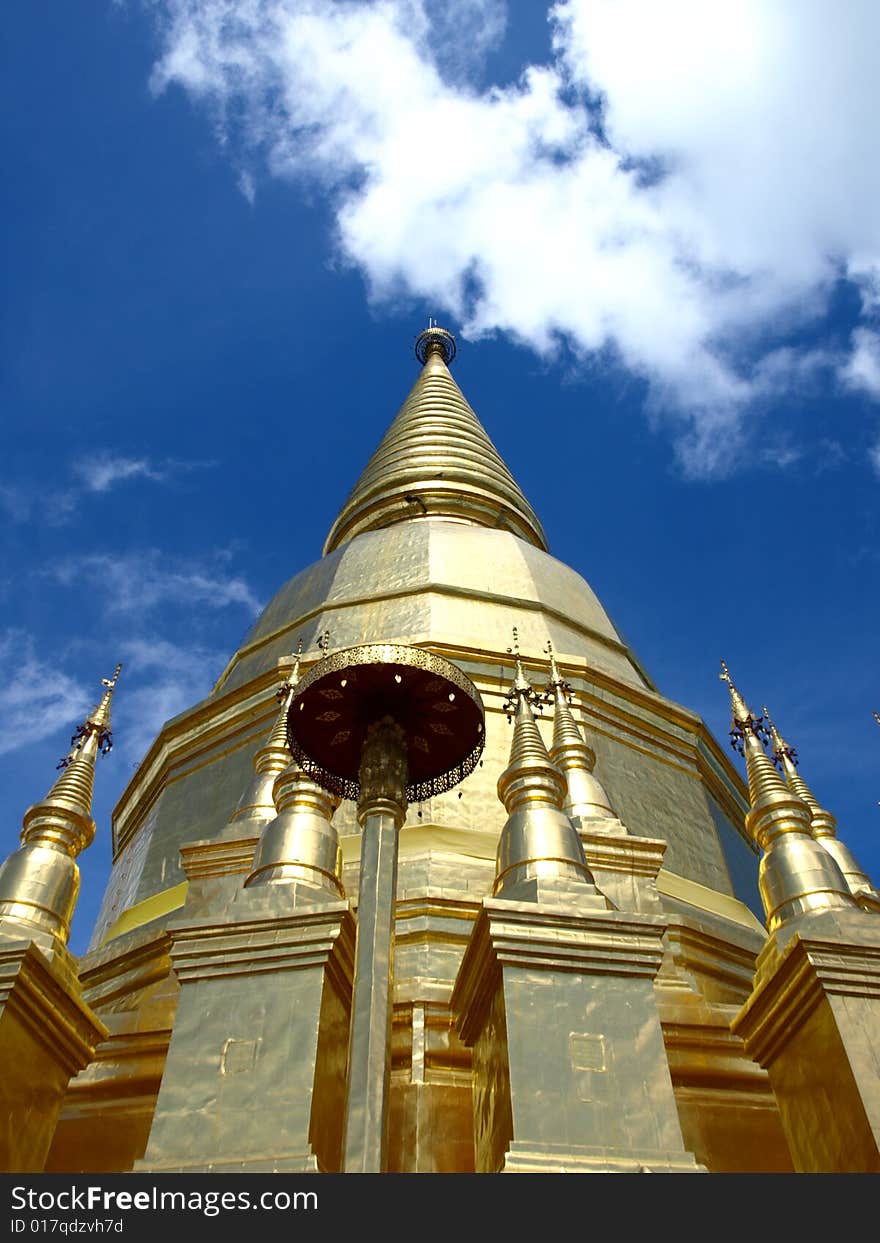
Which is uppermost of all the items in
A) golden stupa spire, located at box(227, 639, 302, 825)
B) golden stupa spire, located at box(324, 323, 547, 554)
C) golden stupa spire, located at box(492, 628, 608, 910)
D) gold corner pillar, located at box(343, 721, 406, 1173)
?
golden stupa spire, located at box(324, 323, 547, 554)

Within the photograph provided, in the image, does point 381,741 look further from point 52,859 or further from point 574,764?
point 574,764

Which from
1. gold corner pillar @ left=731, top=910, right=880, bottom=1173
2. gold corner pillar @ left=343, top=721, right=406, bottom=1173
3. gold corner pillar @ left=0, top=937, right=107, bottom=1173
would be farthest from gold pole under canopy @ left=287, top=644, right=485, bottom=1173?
gold corner pillar @ left=731, top=910, right=880, bottom=1173

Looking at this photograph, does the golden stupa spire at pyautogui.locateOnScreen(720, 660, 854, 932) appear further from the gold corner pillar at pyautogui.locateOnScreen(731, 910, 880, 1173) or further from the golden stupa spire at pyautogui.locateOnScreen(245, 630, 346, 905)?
the golden stupa spire at pyautogui.locateOnScreen(245, 630, 346, 905)

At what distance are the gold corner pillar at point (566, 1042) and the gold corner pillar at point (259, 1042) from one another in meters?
0.76

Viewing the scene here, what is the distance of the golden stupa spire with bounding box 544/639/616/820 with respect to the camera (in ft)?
28.4

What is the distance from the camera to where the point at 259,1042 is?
5168 mm

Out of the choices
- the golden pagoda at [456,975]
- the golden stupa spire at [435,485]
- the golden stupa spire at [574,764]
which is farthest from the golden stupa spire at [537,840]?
the golden stupa spire at [435,485]

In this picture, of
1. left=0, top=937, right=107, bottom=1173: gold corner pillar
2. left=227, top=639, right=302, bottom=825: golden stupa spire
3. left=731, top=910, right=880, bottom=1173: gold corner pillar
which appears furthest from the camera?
left=227, top=639, right=302, bottom=825: golden stupa spire

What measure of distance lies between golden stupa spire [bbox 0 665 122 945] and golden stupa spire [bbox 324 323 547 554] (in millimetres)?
10367

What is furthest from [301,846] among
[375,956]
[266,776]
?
[375,956]

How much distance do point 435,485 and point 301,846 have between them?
40.2ft
